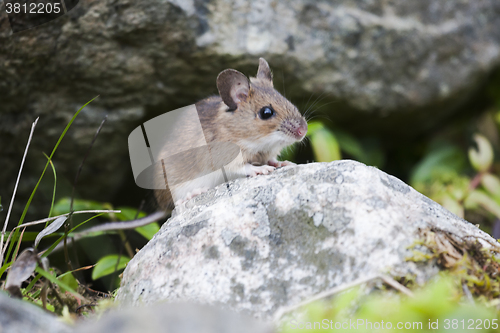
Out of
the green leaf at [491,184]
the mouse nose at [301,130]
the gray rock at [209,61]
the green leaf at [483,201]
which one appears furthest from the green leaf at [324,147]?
the green leaf at [491,184]

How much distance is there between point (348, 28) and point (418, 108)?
161cm

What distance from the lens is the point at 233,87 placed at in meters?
3.85

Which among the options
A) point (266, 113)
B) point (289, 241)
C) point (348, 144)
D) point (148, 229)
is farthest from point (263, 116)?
point (348, 144)

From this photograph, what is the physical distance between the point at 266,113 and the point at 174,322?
2673mm

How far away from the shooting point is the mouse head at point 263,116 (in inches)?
155

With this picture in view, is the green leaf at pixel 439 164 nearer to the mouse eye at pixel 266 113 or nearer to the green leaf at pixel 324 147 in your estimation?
the green leaf at pixel 324 147

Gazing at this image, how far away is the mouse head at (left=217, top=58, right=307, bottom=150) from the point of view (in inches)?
155

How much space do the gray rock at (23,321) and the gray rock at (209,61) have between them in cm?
331

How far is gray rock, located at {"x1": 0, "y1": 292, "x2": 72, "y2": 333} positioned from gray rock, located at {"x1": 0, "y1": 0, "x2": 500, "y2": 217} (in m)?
3.31

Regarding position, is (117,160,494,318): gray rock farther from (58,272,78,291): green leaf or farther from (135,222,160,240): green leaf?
(135,222,160,240): green leaf

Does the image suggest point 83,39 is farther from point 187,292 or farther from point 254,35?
point 187,292

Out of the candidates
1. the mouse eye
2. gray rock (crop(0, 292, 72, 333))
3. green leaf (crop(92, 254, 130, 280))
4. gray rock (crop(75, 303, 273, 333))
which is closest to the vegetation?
green leaf (crop(92, 254, 130, 280))

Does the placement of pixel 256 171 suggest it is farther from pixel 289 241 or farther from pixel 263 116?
pixel 289 241

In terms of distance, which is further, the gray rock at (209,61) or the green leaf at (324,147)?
the green leaf at (324,147)
